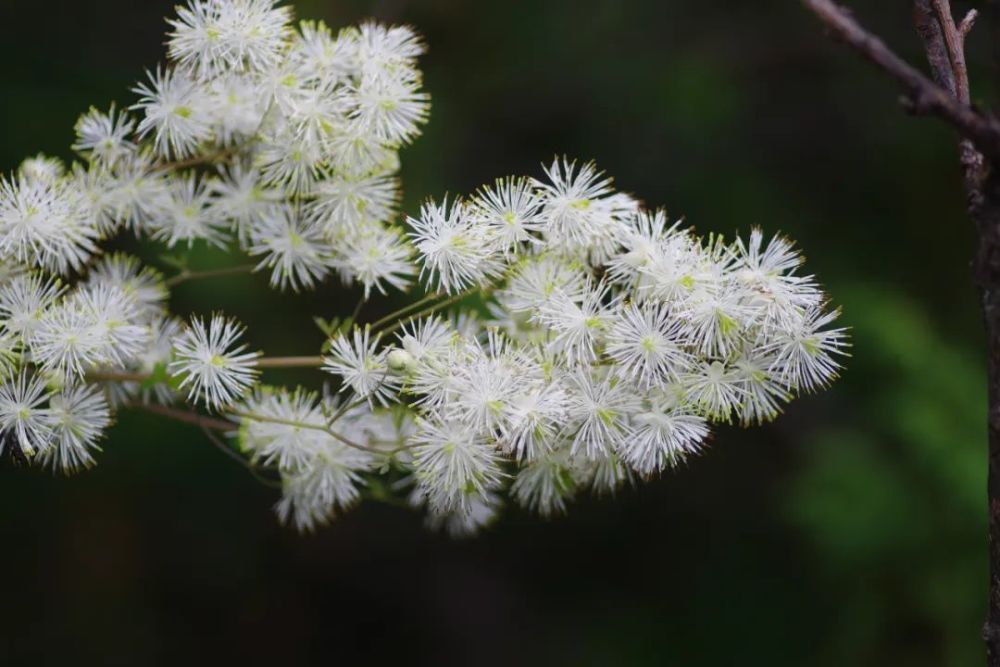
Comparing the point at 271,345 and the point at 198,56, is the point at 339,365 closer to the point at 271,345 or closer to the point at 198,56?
the point at 198,56

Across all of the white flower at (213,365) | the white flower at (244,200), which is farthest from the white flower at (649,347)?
the white flower at (244,200)

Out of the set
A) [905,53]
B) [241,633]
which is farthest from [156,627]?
[905,53]

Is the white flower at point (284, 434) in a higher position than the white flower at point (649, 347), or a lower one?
lower

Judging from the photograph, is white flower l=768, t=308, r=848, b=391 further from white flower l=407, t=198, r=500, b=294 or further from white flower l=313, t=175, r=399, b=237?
white flower l=313, t=175, r=399, b=237

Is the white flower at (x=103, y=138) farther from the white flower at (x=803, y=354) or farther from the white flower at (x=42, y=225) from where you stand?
the white flower at (x=803, y=354)

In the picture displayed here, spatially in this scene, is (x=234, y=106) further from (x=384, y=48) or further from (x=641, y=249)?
(x=641, y=249)

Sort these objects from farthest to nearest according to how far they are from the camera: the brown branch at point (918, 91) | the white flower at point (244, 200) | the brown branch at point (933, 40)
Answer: the white flower at point (244, 200), the brown branch at point (933, 40), the brown branch at point (918, 91)

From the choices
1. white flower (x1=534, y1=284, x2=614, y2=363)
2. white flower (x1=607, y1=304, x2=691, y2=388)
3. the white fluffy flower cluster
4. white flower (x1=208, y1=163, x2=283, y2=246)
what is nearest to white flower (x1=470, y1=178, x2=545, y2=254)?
the white fluffy flower cluster

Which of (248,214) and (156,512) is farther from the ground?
(248,214)

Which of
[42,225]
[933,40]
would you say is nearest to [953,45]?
[933,40]
